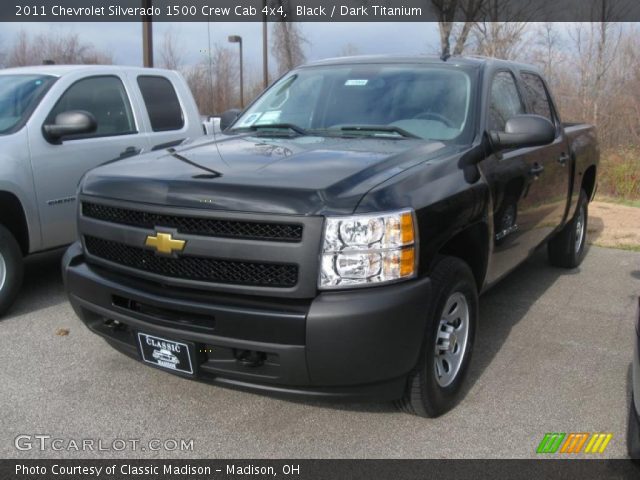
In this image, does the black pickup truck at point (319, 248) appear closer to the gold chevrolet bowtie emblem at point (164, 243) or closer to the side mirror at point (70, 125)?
the gold chevrolet bowtie emblem at point (164, 243)

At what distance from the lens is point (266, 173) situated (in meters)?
2.91

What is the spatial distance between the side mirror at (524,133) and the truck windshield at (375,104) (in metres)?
0.23

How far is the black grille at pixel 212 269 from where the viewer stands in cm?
268

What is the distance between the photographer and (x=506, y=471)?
2816 mm

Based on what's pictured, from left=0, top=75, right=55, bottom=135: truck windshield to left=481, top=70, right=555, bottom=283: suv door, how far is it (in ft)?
11.8

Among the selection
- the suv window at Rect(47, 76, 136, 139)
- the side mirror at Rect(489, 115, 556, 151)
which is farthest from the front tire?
the suv window at Rect(47, 76, 136, 139)

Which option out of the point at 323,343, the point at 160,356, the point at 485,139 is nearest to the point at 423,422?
the point at 323,343

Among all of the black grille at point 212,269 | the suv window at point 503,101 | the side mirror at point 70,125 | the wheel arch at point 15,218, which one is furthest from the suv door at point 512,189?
the wheel arch at point 15,218

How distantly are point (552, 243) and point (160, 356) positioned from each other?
4528mm

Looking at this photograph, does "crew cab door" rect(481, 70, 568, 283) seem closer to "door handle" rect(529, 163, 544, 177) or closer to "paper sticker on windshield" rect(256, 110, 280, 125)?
"door handle" rect(529, 163, 544, 177)

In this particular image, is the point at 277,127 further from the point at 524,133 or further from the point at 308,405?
the point at 308,405

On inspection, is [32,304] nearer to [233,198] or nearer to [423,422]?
[233,198]

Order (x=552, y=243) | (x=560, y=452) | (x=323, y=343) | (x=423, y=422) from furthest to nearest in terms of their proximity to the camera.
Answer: (x=552, y=243) < (x=423, y=422) < (x=560, y=452) < (x=323, y=343)

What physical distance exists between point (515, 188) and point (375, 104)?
1.04 meters
